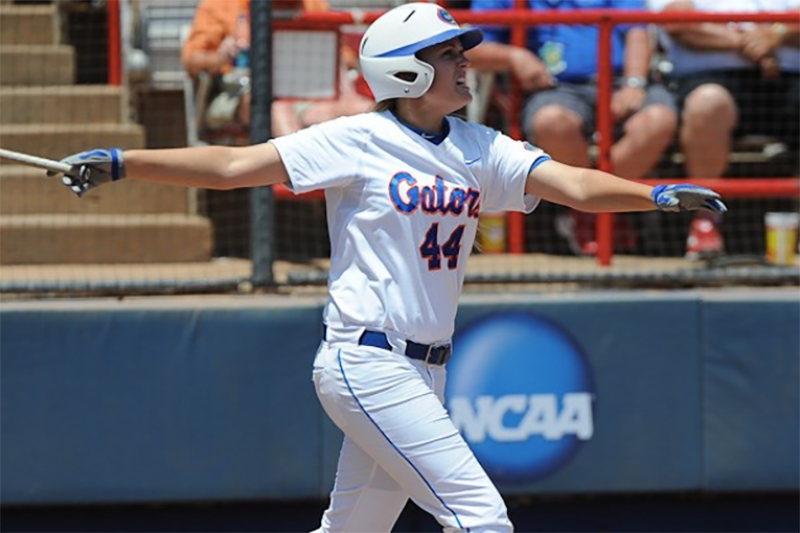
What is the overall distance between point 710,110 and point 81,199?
Answer: 9.55 feet

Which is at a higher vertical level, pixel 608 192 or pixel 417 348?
pixel 608 192

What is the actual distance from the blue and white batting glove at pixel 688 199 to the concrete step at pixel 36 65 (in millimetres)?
4180

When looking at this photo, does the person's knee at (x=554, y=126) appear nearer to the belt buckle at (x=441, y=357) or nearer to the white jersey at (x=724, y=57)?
the white jersey at (x=724, y=57)

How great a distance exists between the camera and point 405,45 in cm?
371

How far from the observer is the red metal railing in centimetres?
557

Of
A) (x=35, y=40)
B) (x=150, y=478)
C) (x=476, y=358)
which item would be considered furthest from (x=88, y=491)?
(x=35, y=40)

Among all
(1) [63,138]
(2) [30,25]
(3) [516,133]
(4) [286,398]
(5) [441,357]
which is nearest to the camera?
(5) [441,357]

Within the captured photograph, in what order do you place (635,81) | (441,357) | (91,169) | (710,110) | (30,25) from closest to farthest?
(91,169)
(441,357)
(710,110)
(635,81)
(30,25)

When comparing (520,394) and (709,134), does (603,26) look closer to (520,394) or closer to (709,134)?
(709,134)

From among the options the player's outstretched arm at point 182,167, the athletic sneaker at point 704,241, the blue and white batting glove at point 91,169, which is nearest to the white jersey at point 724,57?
the athletic sneaker at point 704,241

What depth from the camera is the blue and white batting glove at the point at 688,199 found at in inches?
142

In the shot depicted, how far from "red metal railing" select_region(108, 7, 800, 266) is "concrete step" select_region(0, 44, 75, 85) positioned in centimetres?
176

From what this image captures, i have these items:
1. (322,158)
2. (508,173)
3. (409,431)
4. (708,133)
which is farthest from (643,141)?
(409,431)

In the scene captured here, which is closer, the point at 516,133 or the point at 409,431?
the point at 409,431
